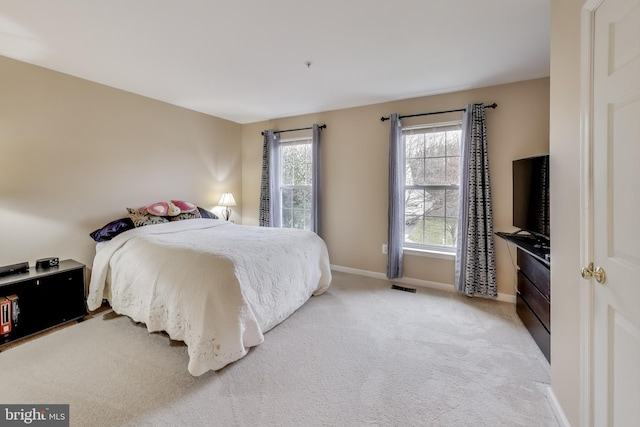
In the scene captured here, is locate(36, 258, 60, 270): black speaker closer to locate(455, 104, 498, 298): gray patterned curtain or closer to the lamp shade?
the lamp shade

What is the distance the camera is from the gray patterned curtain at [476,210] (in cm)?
297

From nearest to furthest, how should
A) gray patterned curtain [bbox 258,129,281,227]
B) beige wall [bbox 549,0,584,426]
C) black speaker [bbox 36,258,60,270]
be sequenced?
beige wall [bbox 549,0,584,426] → black speaker [bbox 36,258,60,270] → gray patterned curtain [bbox 258,129,281,227]

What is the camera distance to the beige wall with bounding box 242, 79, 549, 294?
2.89m

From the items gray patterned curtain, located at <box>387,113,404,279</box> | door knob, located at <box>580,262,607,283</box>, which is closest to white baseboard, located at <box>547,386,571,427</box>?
door knob, located at <box>580,262,607,283</box>

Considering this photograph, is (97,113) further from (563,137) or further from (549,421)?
(549,421)

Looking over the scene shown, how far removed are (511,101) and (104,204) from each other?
4.76 metres

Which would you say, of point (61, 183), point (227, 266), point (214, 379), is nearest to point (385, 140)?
point (227, 266)

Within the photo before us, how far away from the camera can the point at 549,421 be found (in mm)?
1420

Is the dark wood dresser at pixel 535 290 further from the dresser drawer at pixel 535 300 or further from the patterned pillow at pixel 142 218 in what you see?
the patterned pillow at pixel 142 218

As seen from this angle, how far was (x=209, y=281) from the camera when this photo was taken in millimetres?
1838

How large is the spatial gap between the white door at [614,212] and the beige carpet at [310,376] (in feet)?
2.14

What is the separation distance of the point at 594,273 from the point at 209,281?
2.07 m

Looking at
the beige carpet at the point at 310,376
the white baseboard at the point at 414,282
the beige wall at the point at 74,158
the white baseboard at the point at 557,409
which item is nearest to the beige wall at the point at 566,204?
the white baseboard at the point at 557,409

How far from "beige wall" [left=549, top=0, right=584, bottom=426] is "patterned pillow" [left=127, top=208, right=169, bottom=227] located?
3644mm
